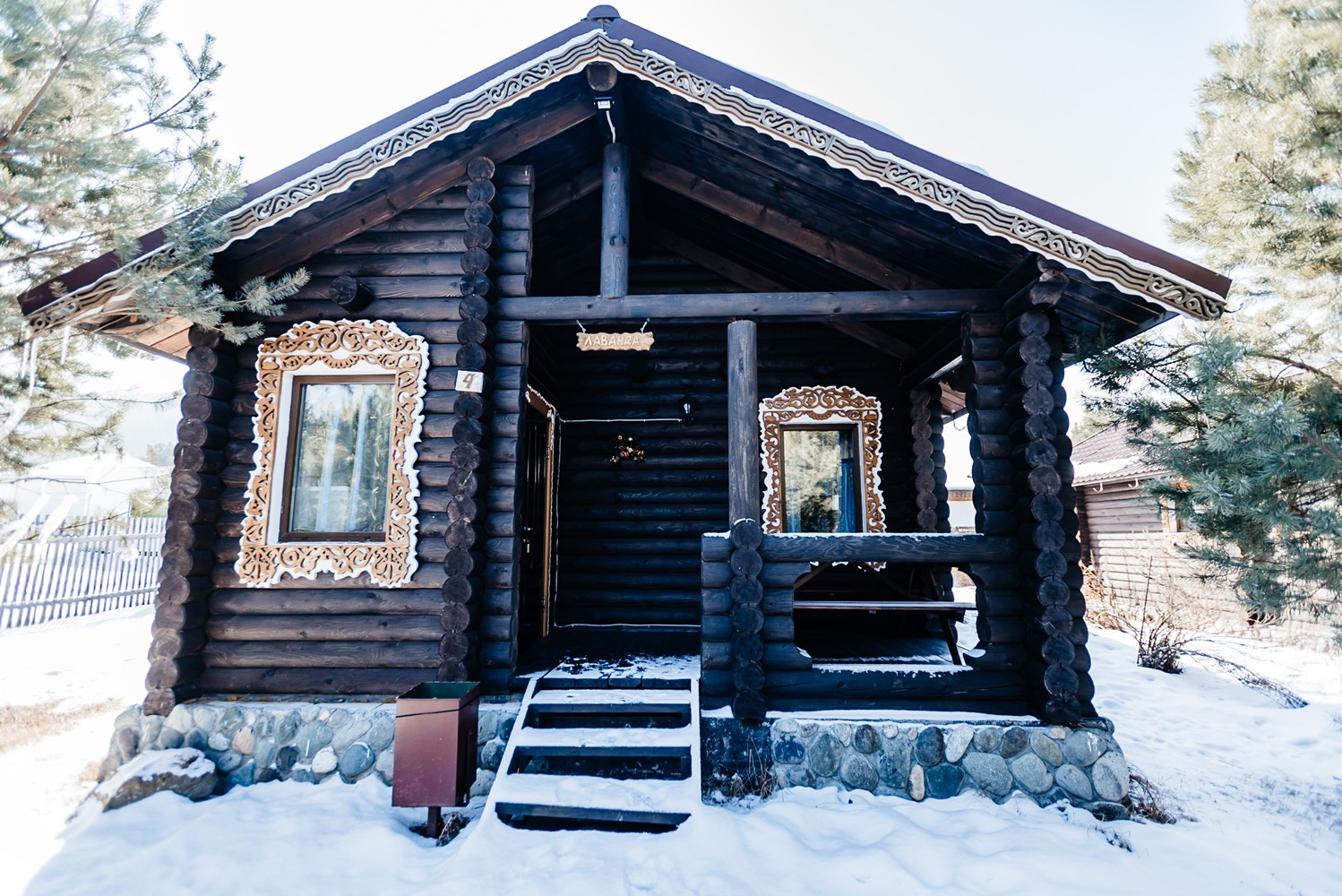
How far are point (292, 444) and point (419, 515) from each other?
1.27 metres

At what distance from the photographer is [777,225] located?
5512 mm

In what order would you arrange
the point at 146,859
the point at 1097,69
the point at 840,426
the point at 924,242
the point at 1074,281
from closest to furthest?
1. the point at 146,859
2. the point at 1074,281
3. the point at 924,242
4. the point at 840,426
5. the point at 1097,69

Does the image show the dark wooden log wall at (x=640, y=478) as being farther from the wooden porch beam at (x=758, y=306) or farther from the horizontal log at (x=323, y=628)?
the horizontal log at (x=323, y=628)

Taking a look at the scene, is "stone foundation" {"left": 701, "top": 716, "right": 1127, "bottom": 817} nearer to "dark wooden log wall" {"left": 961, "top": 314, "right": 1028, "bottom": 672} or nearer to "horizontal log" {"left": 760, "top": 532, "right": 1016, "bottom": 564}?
"dark wooden log wall" {"left": 961, "top": 314, "right": 1028, "bottom": 672}

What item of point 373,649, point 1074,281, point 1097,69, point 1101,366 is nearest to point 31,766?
point 373,649

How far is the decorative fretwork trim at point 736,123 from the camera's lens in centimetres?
Result: 398

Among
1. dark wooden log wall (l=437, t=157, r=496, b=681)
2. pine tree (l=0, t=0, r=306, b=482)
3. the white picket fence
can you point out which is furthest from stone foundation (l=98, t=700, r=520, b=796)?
the white picket fence

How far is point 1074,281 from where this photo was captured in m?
4.26

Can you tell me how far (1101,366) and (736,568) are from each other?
3.35m

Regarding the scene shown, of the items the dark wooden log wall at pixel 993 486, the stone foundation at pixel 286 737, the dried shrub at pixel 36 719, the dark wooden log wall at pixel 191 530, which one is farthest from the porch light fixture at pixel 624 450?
the dried shrub at pixel 36 719

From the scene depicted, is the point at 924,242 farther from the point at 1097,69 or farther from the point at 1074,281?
the point at 1097,69

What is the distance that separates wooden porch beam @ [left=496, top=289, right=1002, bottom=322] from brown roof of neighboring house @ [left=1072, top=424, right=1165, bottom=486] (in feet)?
24.3

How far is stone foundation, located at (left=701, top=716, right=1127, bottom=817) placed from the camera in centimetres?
413

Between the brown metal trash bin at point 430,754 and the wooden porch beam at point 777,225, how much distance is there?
4542 mm
